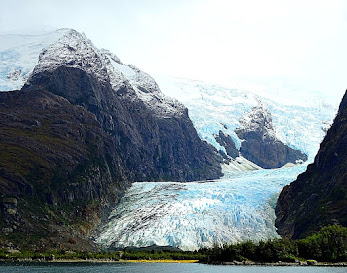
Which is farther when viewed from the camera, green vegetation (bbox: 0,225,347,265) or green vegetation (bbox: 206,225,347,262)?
green vegetation (bbox: 0,225,347,265)

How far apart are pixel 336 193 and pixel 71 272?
101443mm

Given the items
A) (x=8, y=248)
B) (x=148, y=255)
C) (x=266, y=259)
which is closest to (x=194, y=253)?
(x=148, y=255)

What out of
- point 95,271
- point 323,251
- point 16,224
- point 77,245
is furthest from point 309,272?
point 16,224

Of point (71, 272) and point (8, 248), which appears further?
point (8, 248)

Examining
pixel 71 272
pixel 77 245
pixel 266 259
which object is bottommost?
pixel 77 245

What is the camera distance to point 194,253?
7303 inches

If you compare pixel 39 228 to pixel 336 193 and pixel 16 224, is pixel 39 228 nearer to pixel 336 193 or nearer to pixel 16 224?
pixel 16 224

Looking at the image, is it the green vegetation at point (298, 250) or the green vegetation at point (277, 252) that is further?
the green vegetation at point (277, 252)

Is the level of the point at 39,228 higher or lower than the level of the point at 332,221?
lower

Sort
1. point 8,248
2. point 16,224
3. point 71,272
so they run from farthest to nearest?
point 16,224 < point 8,248 < point 71,272

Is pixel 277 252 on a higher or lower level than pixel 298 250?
higher

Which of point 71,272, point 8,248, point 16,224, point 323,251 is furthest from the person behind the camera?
point 16,224

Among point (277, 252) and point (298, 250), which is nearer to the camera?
point (277, 252)

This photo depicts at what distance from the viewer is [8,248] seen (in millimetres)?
174750
